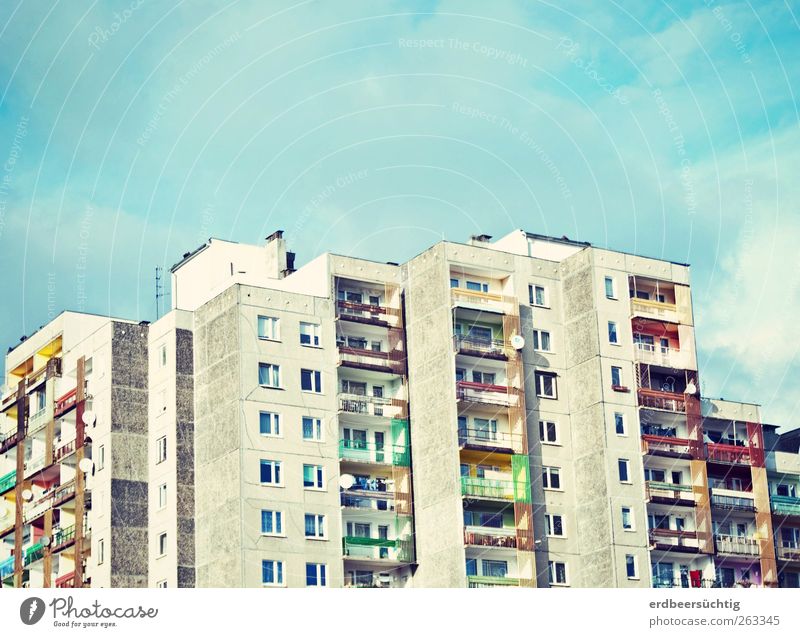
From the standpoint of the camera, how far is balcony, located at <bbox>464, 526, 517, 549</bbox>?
339 ft

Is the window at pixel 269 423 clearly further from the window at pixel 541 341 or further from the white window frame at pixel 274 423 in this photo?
the window at pixel 541 341

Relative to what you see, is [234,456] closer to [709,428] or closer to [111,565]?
[111,565]

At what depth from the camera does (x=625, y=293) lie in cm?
11275

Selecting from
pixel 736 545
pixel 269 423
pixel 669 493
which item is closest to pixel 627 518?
pixel 669 493

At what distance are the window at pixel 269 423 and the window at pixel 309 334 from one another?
18.1ft

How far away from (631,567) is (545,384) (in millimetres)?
12807

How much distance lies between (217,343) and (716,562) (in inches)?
1368

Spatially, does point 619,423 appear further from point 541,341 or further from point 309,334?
point 309,334

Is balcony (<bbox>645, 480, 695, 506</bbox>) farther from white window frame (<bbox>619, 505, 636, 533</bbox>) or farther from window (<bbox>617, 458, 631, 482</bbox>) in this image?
white window frame (<bbox>619, 505, 636, 533</bbox>)

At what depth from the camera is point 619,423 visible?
110m

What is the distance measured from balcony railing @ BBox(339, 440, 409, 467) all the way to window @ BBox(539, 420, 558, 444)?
28.4 ft

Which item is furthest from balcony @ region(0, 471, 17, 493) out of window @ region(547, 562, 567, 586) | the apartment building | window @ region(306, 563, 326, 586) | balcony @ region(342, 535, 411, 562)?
window @ region(547, 562, 567, 586)
